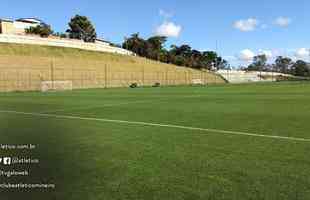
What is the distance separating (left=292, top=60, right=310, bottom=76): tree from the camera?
158 meters

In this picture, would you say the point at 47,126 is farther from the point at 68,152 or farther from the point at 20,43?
the point at 20,43

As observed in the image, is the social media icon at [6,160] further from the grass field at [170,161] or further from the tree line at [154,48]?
the tree line at [154,48]

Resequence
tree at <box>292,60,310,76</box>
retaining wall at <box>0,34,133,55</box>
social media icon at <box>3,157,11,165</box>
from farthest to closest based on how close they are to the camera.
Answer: tree at <box>292,60,310,76</box> → retaining wall at <box>0,34,133,55</box> → social media icon at <box>3,157,11,165</box>

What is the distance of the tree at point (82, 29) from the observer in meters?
112

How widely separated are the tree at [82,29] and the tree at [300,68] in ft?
277

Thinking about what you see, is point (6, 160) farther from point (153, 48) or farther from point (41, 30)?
point (153, 48)

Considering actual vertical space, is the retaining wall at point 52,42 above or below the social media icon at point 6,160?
above

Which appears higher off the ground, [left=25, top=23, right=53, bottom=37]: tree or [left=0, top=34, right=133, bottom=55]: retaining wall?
[left=25, top=23, right=53, bottom=37]: tree

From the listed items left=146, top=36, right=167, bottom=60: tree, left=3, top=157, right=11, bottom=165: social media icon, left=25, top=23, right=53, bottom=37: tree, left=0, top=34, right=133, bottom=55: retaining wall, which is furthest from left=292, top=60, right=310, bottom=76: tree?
left=3, top=157, right=11, bottom=165: social media icon

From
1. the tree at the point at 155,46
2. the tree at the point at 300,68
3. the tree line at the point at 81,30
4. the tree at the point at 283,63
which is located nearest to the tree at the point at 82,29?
the tree line at the point at 81,30

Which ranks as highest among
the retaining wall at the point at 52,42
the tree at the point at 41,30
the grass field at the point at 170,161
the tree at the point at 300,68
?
the tree at the point at 41,30

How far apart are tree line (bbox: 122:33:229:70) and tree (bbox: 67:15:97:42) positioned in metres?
14.8

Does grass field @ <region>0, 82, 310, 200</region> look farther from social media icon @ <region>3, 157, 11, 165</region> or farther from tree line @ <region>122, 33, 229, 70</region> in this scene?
tree line @ <region>122, 33, 229, 70</region>

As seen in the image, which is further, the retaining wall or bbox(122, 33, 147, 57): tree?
bbox(122, 33, 147, 57): tree
